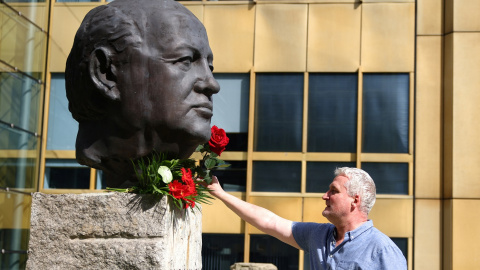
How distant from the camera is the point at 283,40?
50.8ft

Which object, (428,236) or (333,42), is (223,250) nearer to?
(428,236)

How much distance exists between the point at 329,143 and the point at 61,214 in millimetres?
11189

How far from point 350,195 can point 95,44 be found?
6.24 feet

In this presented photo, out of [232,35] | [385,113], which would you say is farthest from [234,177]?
[385,113]

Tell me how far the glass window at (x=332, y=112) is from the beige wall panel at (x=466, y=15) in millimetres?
2225

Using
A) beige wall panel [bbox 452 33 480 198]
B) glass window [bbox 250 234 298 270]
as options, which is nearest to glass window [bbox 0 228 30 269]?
glass window [bbox 250 234 298 270]

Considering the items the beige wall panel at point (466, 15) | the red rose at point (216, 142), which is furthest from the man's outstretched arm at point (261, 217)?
the beige wall panel at point (466, 15)

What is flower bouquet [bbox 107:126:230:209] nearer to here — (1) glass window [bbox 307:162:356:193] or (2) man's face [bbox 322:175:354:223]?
(2) man's face [bbox 322:175:354:223]

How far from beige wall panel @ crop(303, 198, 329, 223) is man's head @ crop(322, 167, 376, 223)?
10661 mm

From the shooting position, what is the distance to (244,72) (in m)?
15.7

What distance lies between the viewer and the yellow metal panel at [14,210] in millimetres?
15516

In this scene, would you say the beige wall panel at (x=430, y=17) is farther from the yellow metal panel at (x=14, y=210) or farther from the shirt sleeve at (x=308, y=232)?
the shirt sleeve at (x=308, y=232)

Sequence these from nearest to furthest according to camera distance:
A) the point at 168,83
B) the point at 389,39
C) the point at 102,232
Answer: the point at 102,232 < the point at 168,83 < the point at 389,39

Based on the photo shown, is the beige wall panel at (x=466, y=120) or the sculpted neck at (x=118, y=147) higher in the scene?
the beige wall panel at (x=466, y=120)
